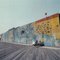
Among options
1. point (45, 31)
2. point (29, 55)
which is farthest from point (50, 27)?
point (29, 55)

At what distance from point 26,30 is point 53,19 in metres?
27.6

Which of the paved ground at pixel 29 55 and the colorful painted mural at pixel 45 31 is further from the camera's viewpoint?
the colorful painted mural at pixel 45 31

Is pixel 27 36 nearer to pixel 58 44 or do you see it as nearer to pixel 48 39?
pixel 48 39

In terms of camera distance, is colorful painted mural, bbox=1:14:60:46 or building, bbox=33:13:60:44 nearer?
building, bbox=33:13:60:44

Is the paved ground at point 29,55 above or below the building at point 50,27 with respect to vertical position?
below

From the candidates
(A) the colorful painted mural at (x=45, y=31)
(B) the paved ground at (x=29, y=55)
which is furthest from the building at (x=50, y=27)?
(B) the paved ground at (x=29, y=55)

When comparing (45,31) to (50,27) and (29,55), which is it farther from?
(29,55)

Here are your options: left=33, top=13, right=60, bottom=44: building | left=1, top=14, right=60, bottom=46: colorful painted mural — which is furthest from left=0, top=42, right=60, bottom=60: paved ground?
left=1, top=14, right=60, bottom=46: colorful painted mural

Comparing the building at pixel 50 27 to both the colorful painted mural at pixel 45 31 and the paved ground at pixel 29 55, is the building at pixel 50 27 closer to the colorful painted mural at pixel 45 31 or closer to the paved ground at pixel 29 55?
the colorful painted mural at pixel 45 31

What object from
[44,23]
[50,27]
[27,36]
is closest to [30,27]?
[27,36]

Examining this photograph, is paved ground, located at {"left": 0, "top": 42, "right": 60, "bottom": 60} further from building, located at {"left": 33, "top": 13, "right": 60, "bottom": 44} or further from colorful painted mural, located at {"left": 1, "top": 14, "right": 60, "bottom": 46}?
colorful painted mural, located at {"left": 1, "top": 14, "right": 60, "bottom": 46}

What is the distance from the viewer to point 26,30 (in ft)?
274

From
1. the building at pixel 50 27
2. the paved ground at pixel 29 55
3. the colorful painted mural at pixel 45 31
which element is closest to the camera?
the paved ground at pixel 29 55

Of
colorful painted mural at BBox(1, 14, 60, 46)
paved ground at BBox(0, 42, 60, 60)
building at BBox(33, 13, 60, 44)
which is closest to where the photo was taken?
paved ground at BBox(0, 42, 60, 60)
